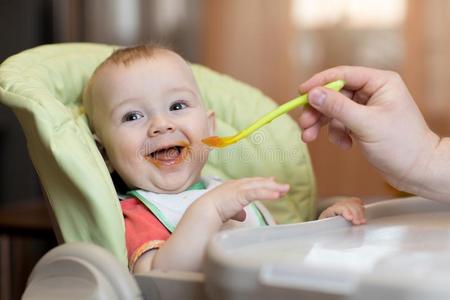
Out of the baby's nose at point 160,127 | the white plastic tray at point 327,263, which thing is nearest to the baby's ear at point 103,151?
the baby's nose at point 160,127

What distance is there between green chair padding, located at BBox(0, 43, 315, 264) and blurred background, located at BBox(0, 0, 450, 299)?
3.99 feet

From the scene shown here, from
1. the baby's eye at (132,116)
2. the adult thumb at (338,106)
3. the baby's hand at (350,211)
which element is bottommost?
the baby's hand at (350,211)

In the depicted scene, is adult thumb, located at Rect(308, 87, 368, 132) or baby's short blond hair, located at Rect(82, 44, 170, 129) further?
baby's short blond hair, located at Rect(82, 44, 170, 129)

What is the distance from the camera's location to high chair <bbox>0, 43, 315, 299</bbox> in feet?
2.72

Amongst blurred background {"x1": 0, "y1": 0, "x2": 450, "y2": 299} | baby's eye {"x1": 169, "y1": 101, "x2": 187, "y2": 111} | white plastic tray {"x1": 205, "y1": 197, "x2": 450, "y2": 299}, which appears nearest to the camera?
white plastic tray {"x1": 205, "y1": 197, "x2": 450, "y2": 299}

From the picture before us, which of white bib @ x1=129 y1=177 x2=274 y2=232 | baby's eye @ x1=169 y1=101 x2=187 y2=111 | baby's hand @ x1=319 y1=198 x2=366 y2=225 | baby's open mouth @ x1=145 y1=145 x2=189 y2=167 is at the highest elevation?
baby's eye @ x1=169 y1=101 x2=187 y2=111

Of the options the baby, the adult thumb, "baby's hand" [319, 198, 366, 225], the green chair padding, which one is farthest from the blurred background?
the adult thumb

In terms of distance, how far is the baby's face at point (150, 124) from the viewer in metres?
1.06

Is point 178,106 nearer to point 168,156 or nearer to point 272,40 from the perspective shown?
point 168,156

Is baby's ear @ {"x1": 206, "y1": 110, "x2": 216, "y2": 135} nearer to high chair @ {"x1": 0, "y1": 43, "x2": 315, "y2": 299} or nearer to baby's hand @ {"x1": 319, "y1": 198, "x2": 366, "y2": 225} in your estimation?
high chair @ {"x1": 0, "y1": 43, "x2": 315, "y2": 299}

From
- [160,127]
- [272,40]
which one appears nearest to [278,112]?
[160,127]

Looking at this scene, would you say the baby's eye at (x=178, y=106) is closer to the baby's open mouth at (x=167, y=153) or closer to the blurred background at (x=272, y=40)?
the baby's open mouth at (x=167, y=153)

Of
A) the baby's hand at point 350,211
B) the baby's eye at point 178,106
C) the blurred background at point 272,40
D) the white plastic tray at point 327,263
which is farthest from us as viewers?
the blurred background at point 272,40

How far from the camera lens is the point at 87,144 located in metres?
1.01
